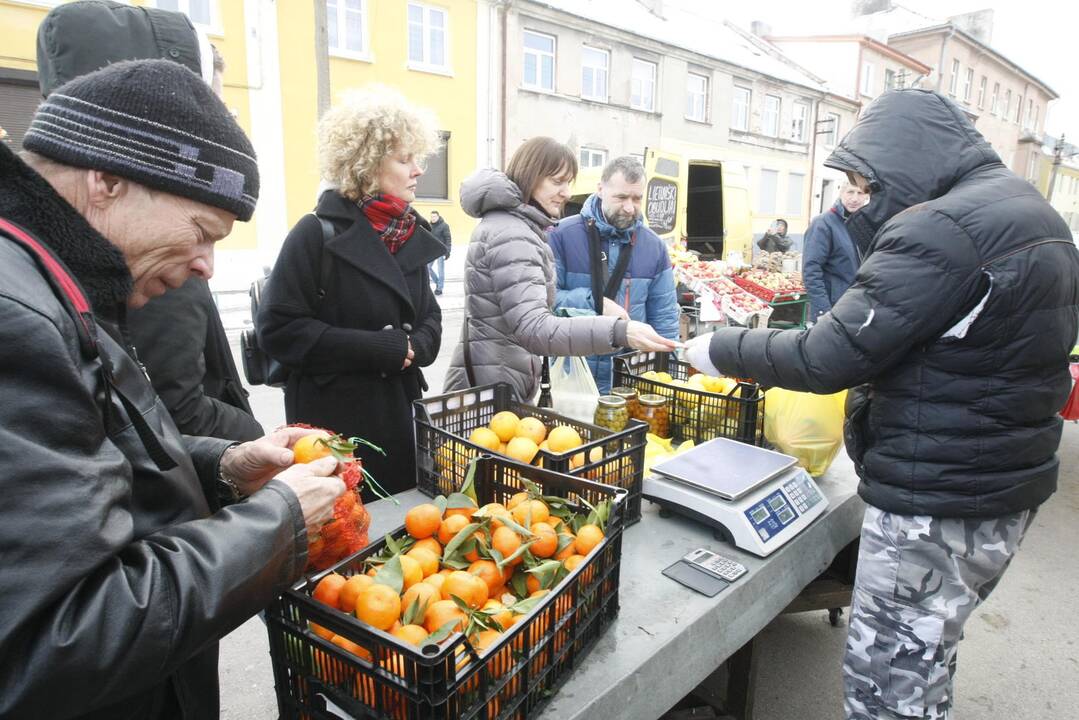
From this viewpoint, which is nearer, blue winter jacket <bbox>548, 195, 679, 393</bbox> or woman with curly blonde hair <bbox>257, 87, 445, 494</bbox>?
woman with curly blonde hair <bbox>257, 87, 445, 494</bbox>

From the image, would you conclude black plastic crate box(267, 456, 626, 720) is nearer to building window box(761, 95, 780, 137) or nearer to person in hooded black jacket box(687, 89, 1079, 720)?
person in hooded black jacket box(687, 89, 1079, 720)

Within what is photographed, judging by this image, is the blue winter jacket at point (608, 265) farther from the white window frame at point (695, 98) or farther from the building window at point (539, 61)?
the white window frame at point (695, 98)

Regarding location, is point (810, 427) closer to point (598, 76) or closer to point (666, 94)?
point (598, 76)

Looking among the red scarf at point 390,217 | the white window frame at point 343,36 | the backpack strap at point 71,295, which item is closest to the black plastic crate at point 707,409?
the red scarf at point 390,217

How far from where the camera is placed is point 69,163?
2.89ft

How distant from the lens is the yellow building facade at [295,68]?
12.0 metres

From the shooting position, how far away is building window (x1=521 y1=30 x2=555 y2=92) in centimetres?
1669

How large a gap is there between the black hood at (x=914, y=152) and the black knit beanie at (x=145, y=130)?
5.22 feet

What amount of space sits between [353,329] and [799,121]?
90.2 feet

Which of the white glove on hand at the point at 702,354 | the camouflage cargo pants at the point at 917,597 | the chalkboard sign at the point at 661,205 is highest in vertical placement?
the chalkboard sign at the point at 661,205

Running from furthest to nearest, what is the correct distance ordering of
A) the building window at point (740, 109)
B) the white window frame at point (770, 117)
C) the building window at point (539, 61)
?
the white window frame at point (770, 117), the building window at point (740, 109), the building window at point (539, 61)

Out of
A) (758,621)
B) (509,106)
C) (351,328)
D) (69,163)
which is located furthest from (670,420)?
(509,106)

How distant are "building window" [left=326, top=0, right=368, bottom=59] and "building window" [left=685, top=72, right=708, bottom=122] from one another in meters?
10.9

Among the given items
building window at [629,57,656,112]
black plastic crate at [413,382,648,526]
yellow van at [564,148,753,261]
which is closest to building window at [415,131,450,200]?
yellow van at [564,148,753,261]
